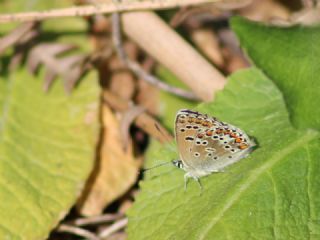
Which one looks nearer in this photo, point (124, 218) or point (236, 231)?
point (236, 231)

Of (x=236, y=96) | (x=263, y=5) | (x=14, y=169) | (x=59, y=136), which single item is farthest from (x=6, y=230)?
(x=263, y=5)

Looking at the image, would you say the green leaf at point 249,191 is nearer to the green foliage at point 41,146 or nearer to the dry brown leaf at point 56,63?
the green foliage at point 41,146

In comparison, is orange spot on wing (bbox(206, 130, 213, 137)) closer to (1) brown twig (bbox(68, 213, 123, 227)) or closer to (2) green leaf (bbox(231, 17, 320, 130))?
(2) green leaf (bbox(231, 17, 320, 130))

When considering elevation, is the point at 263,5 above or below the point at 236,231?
above

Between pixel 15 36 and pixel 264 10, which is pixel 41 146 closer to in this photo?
pixel 15 36

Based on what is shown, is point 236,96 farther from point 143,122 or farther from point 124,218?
point 124,218

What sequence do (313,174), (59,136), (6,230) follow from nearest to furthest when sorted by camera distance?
(313,174) → (6,230) → (59,136)
